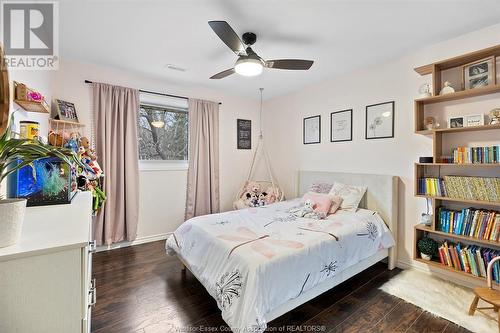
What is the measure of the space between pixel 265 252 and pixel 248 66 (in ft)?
5.38

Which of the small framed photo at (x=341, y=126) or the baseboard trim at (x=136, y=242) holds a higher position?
the small framed photo at (x=341, y=126)

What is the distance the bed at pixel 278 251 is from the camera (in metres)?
1.56

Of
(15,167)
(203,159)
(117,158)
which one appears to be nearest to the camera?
(15,167)

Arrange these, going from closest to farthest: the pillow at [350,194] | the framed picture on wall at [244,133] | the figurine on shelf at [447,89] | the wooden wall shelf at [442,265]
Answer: the wooden wall shelf at [442,265] < the figurine on shelf at [447,89] < the pillow at [350,194] < the framed picture on wall at [244,133]

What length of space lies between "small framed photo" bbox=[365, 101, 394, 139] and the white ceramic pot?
3.39 m

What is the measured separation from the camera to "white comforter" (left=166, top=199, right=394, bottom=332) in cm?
154

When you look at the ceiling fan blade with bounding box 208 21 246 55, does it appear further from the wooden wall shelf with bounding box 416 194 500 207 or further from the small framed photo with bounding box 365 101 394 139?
the wooden wall shelf with bounding box 416 194 500 207

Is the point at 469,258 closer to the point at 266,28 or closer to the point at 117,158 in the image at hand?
the point at 266,28

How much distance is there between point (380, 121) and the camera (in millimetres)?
3002

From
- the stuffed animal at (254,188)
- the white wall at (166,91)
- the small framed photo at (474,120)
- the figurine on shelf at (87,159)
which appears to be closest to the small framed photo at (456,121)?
the small framed photo at (474,120)

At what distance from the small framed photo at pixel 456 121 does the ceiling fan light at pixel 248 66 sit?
6.71 feet

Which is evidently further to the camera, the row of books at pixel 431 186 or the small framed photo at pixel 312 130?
Result: the small framed photo at pixel 312 130

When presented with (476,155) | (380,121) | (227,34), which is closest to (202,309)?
(227,34)

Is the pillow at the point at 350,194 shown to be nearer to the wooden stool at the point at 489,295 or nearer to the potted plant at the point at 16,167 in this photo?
the wooden stool at the point at 489,295
